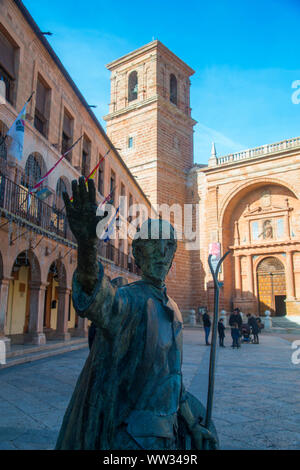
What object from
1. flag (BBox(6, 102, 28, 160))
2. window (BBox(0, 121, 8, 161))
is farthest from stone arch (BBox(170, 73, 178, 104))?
flag (BBox(6, 102, 28, 160))

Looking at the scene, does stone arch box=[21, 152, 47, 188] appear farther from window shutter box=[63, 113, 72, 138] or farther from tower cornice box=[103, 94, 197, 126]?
tower cornice box=[103, 94, 197, 126]

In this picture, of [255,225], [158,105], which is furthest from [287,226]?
[158,105]

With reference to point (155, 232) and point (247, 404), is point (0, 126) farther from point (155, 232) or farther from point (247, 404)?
point (155, 232)

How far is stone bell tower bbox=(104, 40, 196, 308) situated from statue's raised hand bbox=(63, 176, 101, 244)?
28.0 m

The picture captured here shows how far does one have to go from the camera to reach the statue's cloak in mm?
1395

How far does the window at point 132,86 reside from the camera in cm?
3349

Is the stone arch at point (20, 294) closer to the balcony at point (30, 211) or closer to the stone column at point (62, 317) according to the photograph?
the stone column at point (62, 317)

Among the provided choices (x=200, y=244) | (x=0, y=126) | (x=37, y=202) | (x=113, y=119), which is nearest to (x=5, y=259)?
(x=37, y=202)

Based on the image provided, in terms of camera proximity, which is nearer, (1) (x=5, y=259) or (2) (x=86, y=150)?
(1) (x=5, y=259)

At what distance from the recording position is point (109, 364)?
1.48 m

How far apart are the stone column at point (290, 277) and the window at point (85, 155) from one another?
1679 cm

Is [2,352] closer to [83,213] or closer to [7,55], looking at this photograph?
[7,55]

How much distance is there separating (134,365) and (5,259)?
30.2 feet

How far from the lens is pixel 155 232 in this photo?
5.63 feet
